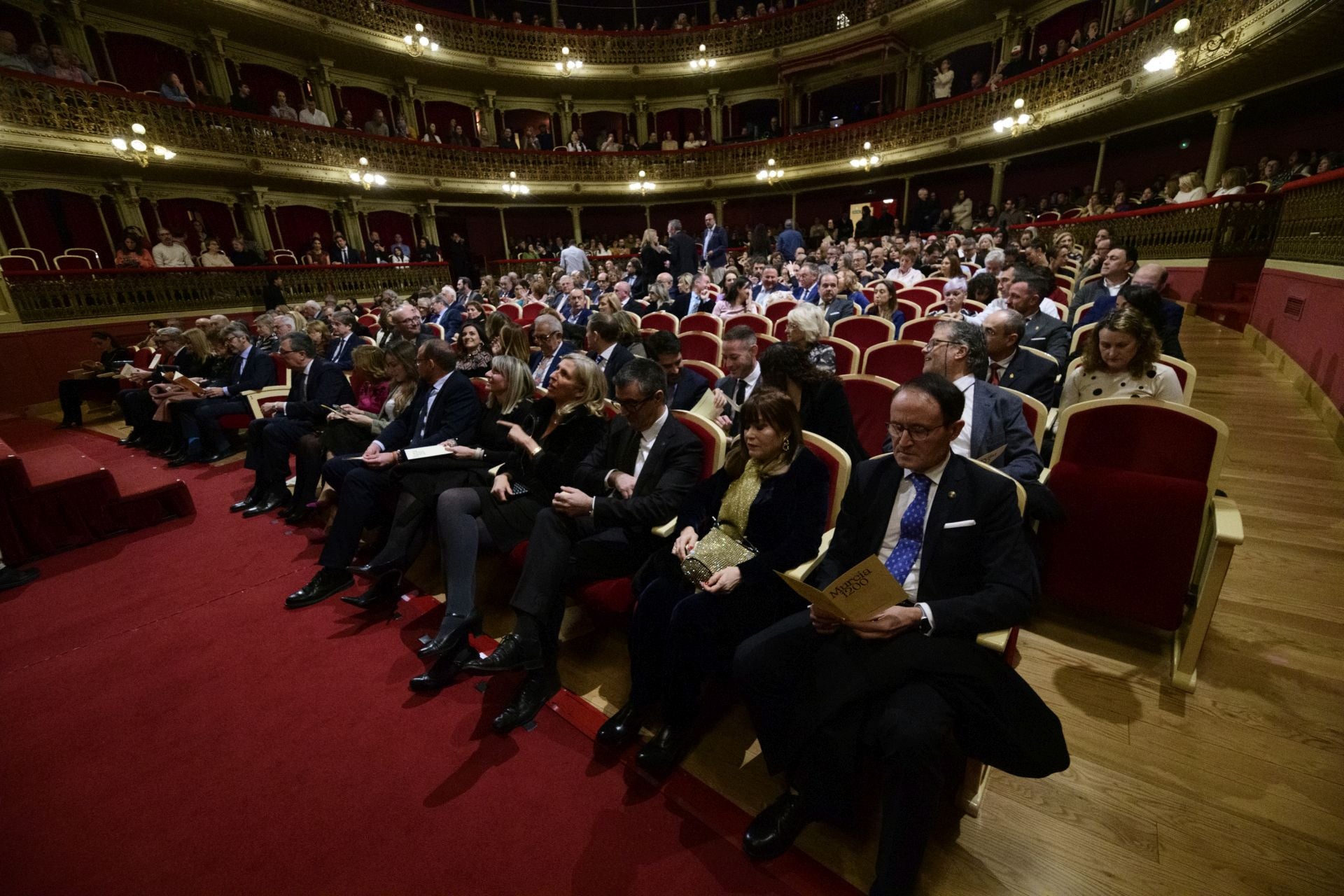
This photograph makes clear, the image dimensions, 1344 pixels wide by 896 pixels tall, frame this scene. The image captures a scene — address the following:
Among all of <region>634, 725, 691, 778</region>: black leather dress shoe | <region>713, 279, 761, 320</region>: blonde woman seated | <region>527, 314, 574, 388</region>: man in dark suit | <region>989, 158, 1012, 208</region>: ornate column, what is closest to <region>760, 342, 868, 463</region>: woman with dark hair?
<region>634, 725, 691, 778</region>: black leather dress shoe

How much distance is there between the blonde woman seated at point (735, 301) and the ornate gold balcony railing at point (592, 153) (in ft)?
19.7

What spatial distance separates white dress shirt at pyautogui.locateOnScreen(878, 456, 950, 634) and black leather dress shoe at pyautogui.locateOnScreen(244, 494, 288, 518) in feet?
12.1

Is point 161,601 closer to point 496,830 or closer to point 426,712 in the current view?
point 426,712

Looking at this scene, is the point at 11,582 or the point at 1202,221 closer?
the point at 11,582

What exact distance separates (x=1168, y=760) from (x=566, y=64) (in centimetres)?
1648

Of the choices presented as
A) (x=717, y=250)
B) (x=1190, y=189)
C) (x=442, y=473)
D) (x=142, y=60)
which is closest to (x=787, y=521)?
(x=442, y=473)

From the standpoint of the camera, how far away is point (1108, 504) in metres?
1.79

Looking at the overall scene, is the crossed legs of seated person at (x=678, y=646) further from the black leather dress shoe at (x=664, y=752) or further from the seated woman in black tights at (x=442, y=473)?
the seated woman in black tights at (x=442, y=473)

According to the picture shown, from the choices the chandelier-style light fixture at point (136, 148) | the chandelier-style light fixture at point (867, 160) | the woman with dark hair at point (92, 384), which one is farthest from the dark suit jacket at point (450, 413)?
the chandelier-style light fixture at point (867, 160)

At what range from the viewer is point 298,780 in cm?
165

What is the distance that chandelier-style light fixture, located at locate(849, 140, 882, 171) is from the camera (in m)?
12.2

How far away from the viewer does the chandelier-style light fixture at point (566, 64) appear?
13.8m

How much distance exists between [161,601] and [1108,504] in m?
3.93

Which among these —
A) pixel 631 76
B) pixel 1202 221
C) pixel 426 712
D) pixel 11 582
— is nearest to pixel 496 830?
pixel 426 712
